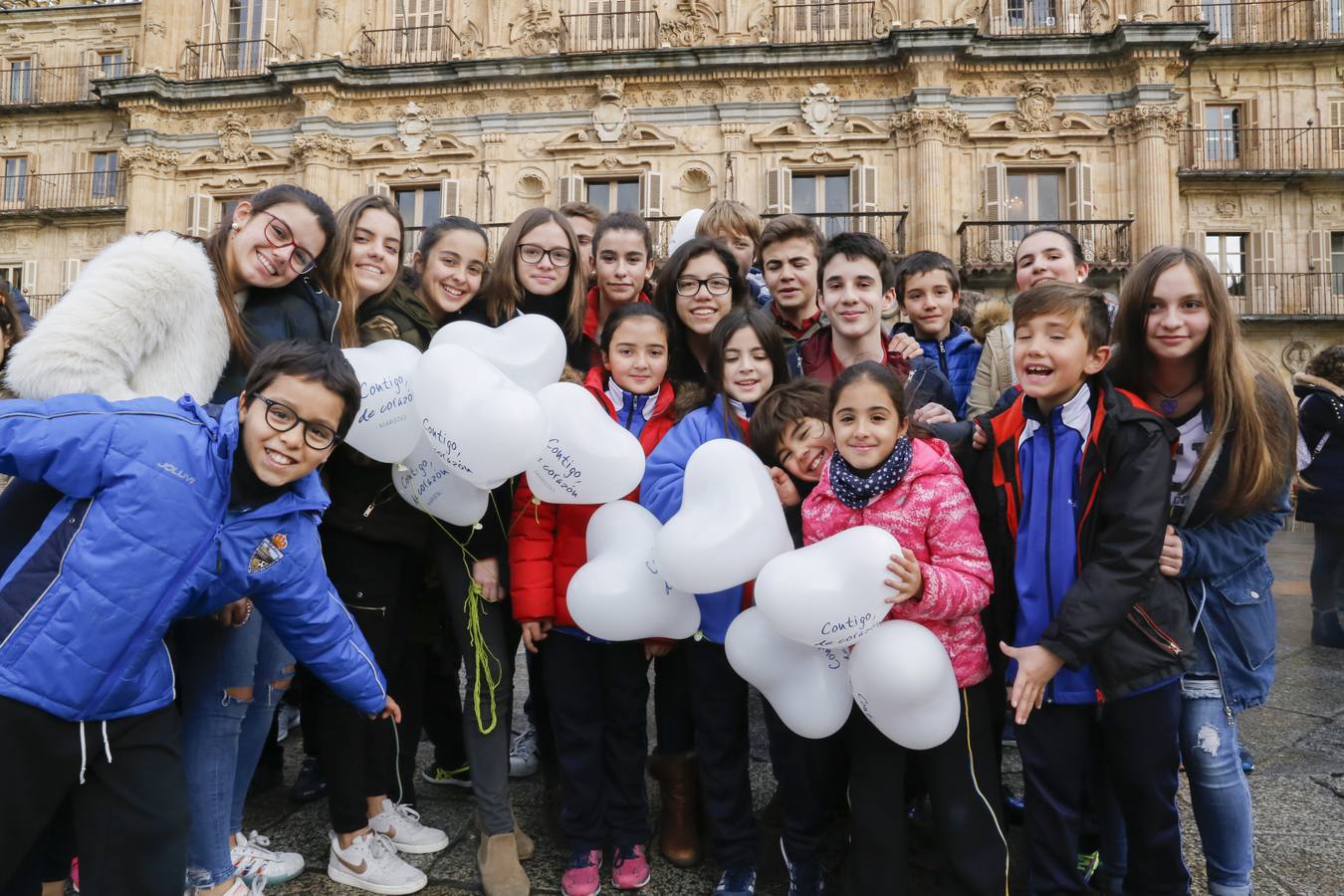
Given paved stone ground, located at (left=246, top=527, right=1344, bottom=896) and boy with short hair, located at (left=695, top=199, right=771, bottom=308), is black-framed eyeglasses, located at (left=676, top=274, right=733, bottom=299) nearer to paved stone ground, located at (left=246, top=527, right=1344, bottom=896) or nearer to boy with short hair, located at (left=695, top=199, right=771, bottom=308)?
boy with short hair, located at (left=695, top=199, right=771, bottom=308)

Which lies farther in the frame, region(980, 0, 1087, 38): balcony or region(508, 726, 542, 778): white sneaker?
region(980, 0, 1087, 38): balcony

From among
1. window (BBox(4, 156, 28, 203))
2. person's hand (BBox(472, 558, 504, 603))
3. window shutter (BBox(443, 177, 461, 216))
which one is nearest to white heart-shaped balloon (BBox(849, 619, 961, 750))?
person's hand (BBox(472, 558, 504, 603))

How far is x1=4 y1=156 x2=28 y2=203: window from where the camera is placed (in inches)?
807

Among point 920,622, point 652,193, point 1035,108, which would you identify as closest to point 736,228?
point 920,622

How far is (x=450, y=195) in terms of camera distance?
1662 cm

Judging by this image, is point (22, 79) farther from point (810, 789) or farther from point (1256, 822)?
point (1256, 822)

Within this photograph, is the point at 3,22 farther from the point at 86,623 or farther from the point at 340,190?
the point at 86,623

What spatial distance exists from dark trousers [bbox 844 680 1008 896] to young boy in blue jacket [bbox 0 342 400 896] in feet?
5.42

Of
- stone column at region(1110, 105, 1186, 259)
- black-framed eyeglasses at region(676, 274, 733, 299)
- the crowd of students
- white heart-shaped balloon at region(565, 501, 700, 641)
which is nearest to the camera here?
the crowd of students

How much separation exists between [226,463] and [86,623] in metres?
0.45

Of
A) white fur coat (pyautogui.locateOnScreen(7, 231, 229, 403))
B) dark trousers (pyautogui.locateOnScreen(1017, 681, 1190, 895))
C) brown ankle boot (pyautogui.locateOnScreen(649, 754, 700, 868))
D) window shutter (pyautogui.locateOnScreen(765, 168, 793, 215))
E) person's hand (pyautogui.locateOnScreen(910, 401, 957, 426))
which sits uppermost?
window shutter (pyautogui.locateOnScreen(765, 168, 793, 215))

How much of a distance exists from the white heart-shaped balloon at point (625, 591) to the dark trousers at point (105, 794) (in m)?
1.12

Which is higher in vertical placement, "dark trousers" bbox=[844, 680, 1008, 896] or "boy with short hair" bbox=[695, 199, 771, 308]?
"boy with short hair" bbox=[695, 199, 771, 308]

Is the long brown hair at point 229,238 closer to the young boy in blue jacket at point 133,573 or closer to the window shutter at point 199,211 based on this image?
the young boy in blue jacket at point 133,573
